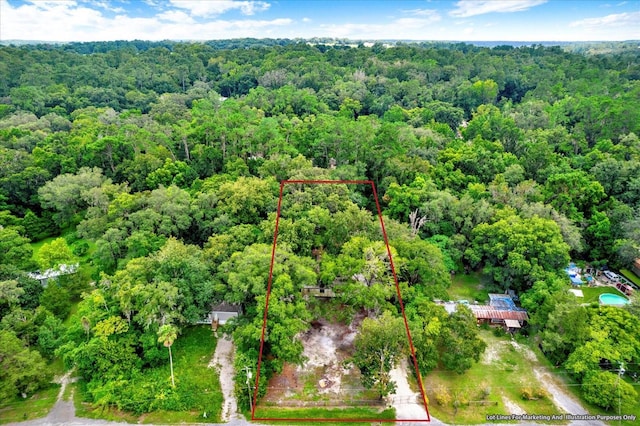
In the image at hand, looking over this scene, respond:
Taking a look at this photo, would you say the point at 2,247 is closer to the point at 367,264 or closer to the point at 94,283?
the point at 94,283

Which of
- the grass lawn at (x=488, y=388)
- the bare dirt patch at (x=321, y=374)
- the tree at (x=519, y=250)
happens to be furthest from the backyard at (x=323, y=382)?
the tree at (x=519, y=250)

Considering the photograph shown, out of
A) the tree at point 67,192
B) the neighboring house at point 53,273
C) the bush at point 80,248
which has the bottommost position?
the bush at point 80,248

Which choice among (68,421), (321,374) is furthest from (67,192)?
(321,374)

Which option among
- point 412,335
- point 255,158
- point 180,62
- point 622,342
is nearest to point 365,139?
point 255,158

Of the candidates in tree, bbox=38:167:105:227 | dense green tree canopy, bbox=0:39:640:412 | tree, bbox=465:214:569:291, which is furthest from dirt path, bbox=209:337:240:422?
tree, bbox=38:167:105:227

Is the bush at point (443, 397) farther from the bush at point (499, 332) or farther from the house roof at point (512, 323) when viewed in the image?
the house roof at point (512, 323)

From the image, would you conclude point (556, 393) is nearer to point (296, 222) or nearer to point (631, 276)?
point (631, 276)
